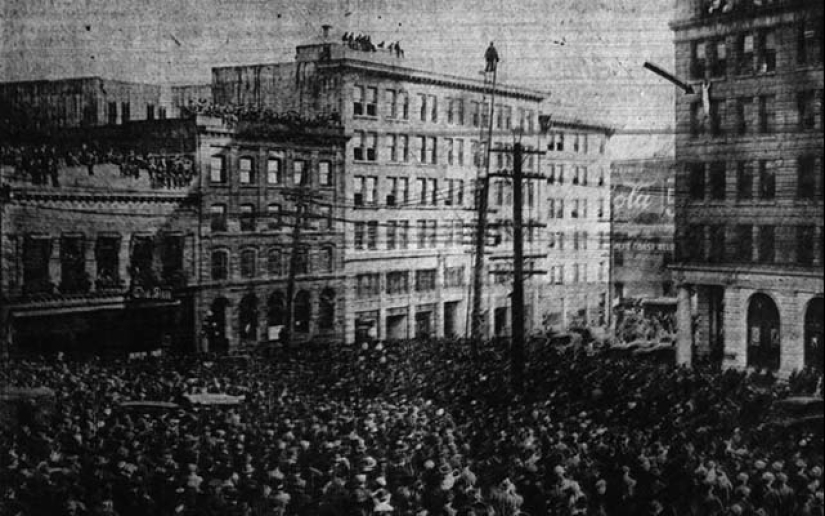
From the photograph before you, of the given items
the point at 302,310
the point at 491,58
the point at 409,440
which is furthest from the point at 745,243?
the point at 302,310

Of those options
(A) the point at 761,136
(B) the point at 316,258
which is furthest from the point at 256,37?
(A) the point at 761,136

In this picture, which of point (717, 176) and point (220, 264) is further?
point (717, 176)

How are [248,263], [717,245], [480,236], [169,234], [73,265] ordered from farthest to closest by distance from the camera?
[717,245], [480,236], [248,263], [169,234], [73,265]

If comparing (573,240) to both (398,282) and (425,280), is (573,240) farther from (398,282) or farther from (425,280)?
(398,282)

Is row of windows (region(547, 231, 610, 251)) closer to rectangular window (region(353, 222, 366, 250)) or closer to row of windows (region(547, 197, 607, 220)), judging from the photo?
row of windows (region(547, 197, 607, 220))

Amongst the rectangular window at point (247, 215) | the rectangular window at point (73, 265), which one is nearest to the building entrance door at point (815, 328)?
the rectangular window at point (247, 215)

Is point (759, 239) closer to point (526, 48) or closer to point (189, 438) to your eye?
point (526, 48)

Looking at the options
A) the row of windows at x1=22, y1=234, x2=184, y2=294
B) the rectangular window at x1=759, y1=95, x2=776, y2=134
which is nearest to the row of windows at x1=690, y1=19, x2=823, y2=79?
the rectangular window at x1=759, y1=95, x2=776, y2=134
